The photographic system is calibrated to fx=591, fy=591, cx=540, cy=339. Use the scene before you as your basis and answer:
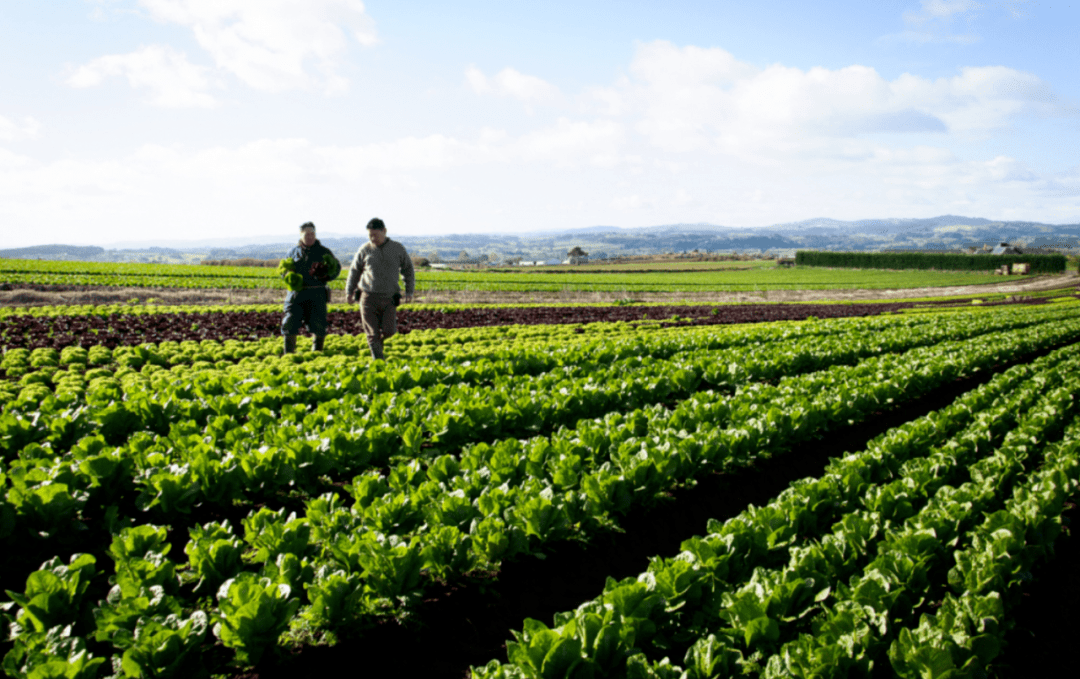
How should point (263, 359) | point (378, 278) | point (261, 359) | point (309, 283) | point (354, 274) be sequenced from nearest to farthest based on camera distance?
point (378, 278), point (354, 274), point (309, 283), point (263, 359), point (261, 359)

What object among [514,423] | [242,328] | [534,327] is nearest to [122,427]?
[514,423]

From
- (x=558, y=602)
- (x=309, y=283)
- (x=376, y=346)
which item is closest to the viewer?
(x=558, y=602)

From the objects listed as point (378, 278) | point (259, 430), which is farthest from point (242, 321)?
point (259, 430)

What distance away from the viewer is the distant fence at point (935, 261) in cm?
9556

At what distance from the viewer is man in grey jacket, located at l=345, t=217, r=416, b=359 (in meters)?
11.0

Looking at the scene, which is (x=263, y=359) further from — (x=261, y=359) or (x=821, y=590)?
(x=821, y=590)

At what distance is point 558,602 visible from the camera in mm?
4332

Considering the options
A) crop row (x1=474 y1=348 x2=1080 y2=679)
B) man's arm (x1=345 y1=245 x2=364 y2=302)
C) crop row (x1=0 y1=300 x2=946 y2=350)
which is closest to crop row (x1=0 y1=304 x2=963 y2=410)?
man's arm (x1=345 y1=245 x2=364 y2=302)

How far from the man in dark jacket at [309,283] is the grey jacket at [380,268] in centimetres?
61

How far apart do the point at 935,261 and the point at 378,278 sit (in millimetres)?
114283

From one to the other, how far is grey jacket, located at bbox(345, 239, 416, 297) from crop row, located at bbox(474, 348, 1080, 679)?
8031 millimetres

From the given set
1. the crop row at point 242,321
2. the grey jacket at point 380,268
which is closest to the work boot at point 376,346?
the grey jacket at point 380,268

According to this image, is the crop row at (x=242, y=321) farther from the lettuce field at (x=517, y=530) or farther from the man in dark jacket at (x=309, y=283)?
the lettuce field at (x=517, y=530)

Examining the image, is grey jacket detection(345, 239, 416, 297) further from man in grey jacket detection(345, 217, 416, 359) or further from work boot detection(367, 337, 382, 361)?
work boot detection(367, 337, 382, 361)
